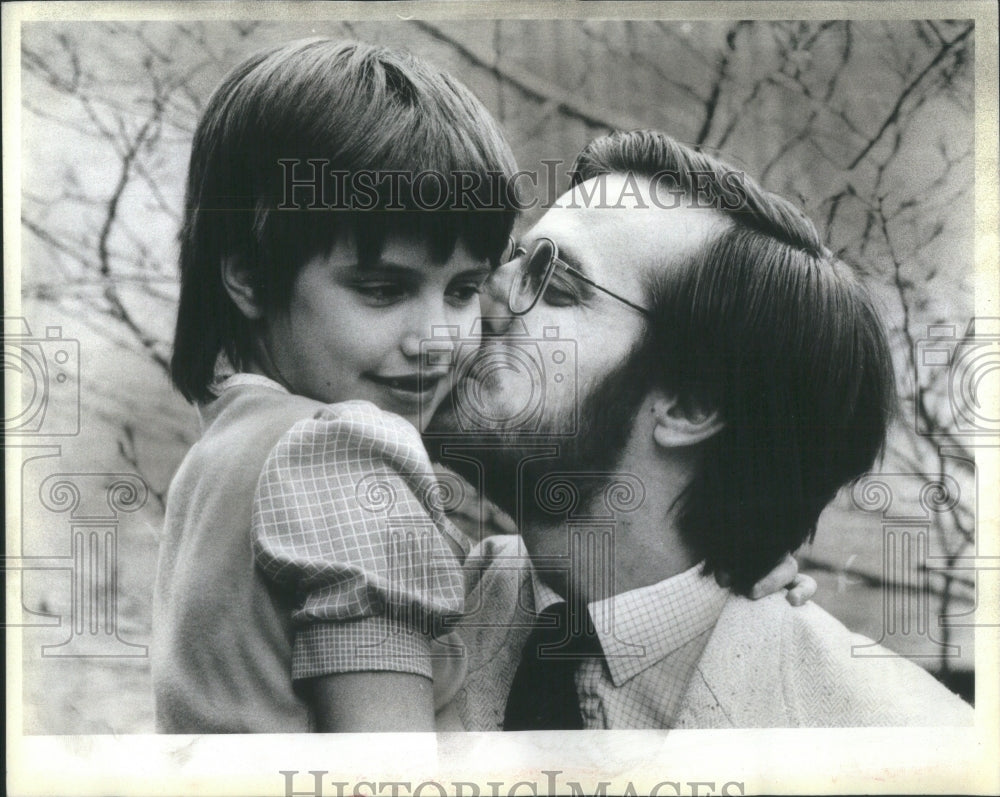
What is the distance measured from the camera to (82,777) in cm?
397

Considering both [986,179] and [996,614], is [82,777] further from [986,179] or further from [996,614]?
[986,179]

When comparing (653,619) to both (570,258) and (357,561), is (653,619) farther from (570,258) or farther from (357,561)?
(570,258)

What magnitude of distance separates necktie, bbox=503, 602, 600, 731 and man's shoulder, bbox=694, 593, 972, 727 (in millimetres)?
396

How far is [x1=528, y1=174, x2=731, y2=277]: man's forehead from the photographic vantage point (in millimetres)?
3875

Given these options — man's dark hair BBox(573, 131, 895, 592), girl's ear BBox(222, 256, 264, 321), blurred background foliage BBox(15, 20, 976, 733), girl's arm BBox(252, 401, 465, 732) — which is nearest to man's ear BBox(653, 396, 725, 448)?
man's dark hair BBox(573, 131, 895, 592)

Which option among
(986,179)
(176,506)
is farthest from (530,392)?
(986,179)

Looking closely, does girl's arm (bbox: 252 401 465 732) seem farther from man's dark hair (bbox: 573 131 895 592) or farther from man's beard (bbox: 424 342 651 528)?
man's dark hair (bbox: 573 131 895 592)

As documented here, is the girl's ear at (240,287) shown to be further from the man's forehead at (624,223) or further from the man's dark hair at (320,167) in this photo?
the man's forehead at (624,223)

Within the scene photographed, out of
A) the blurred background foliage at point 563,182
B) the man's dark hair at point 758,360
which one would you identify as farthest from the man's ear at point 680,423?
the blurred background foliage at point 563,182

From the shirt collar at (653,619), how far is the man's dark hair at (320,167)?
116cm

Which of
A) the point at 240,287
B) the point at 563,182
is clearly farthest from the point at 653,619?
the point at 240,287

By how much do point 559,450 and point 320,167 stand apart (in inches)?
45.4

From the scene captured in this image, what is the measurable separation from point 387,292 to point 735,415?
1149 millimetres

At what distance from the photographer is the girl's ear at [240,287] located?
3.85 meters
